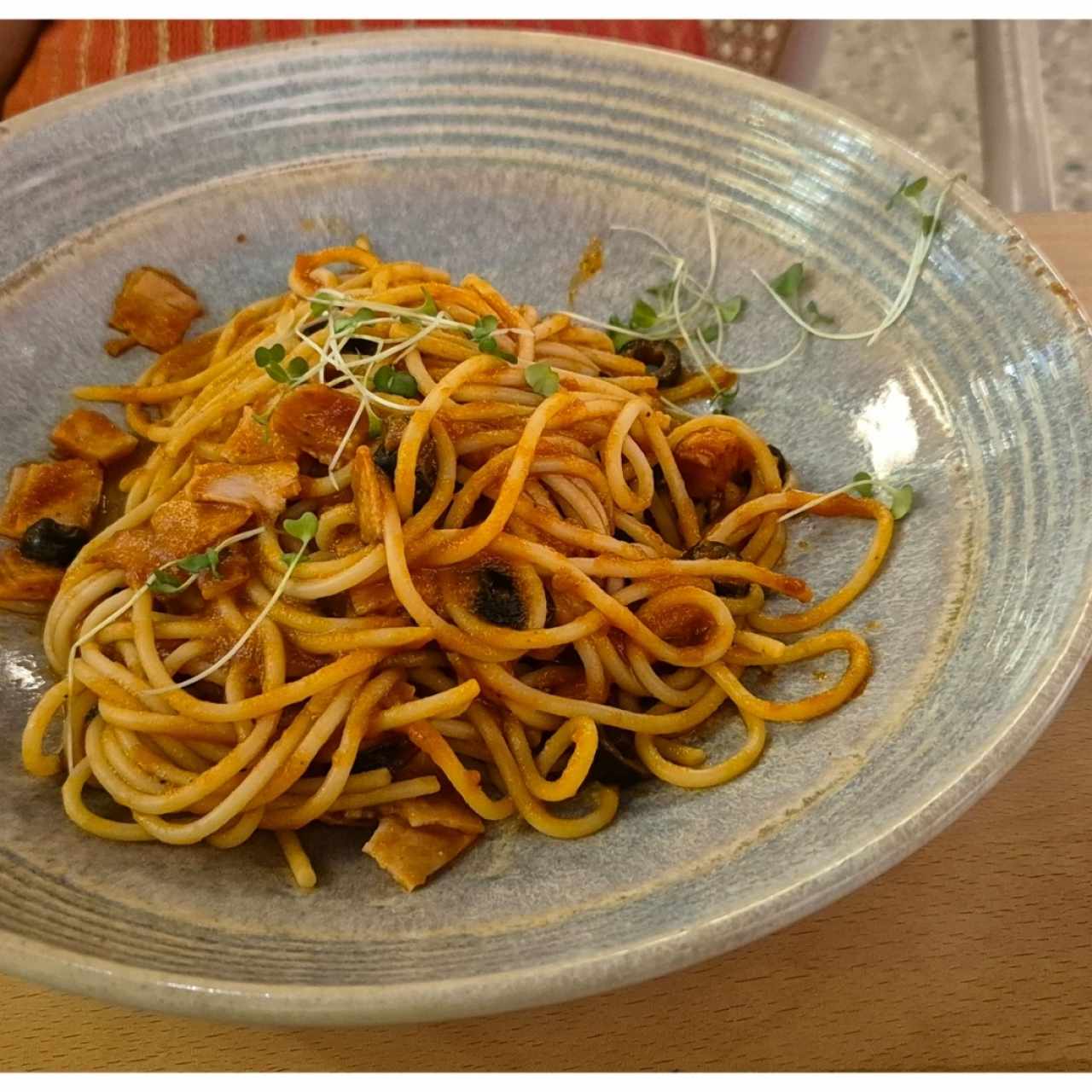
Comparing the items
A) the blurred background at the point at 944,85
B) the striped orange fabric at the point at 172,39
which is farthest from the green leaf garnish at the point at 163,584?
the blurred background at the point at 944,85

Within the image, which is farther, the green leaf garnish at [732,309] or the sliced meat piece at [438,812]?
the green leaf garnish at [732,309]

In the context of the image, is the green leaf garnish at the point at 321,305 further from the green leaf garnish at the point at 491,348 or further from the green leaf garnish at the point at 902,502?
the green leaf garnish at the point at 902,502

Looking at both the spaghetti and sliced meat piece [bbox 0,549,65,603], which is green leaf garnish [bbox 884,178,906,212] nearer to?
the spaghetti

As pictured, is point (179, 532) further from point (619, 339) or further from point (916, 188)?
point (916, 188)

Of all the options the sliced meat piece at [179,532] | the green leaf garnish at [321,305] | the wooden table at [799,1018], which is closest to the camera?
the wooden table at [799,1018]

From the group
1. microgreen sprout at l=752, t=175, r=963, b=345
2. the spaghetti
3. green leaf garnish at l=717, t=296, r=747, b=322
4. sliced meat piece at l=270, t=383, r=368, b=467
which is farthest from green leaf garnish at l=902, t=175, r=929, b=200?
sliced meat piece at l=270, t=383, r=368, b=467

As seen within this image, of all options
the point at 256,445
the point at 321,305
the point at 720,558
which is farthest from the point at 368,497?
the point at 720,558

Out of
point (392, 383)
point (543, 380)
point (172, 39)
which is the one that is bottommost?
point (392, 383)
